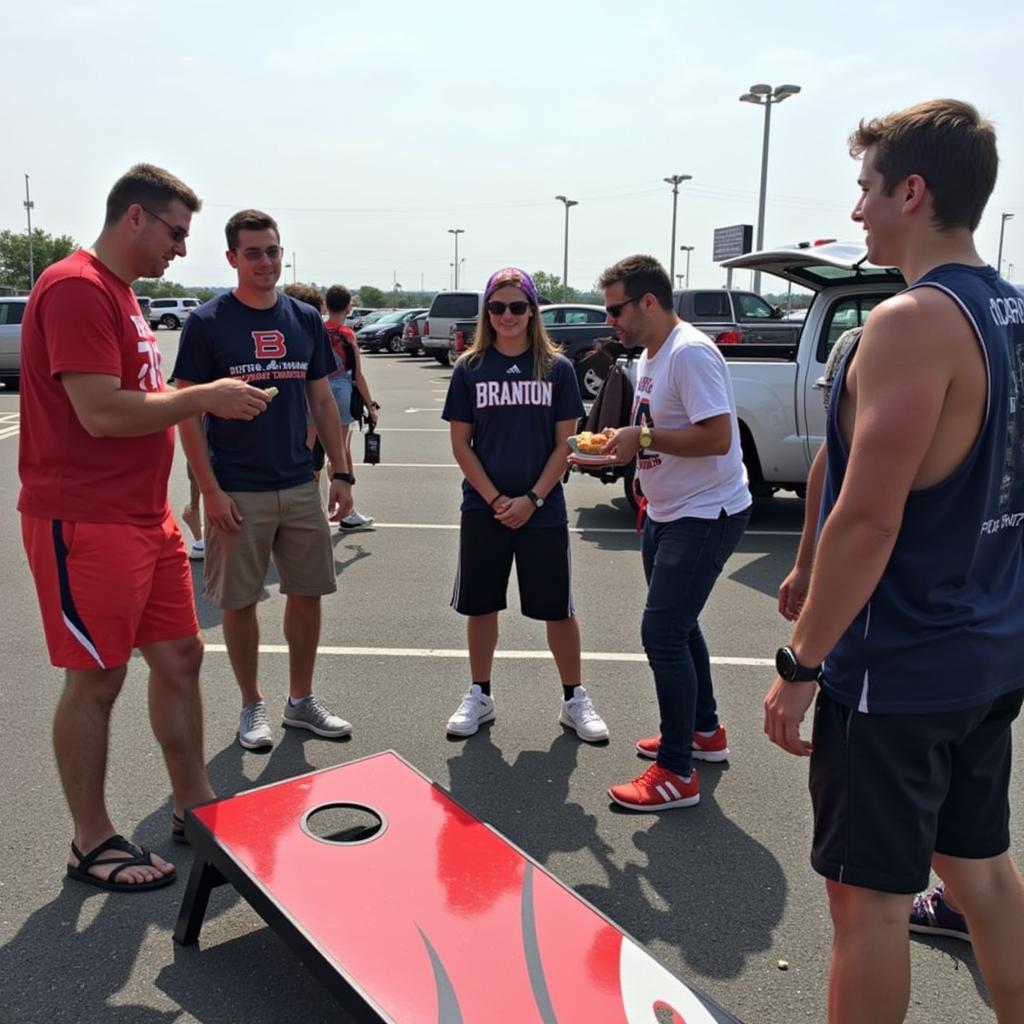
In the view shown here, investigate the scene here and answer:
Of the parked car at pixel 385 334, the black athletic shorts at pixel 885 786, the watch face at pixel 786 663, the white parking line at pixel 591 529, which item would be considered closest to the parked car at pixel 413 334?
the parked car at pixel 385 334

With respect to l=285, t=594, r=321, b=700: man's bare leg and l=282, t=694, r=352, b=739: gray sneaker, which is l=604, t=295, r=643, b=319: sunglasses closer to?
l=285, t=594, r=321, b=700: man's bare leg

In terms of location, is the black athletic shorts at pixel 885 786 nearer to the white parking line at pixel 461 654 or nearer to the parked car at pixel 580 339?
the white parking line at pixel 461 654

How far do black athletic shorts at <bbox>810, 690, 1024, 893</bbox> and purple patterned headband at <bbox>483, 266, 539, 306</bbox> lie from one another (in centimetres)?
254

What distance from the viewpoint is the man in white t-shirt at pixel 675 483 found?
3482 mm

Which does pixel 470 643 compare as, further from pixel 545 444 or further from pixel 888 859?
pixel 888 859

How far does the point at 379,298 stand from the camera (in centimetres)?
9731

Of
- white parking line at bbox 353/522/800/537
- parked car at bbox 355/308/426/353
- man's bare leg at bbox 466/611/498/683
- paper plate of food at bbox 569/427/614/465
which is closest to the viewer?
paper plate of food at bbox 569/427/614/465

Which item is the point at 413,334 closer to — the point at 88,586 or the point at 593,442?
the point at 593,442

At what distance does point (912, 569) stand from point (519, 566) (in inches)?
98.7

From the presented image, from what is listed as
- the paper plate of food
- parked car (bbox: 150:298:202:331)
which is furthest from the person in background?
parked car (bbox: 150:298:202:331)

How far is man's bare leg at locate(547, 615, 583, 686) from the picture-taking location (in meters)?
4.30

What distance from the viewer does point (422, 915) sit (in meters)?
2.41

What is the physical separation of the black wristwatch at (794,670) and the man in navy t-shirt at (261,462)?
261 centimetres

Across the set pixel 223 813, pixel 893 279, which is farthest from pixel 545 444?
pixel 893 279
